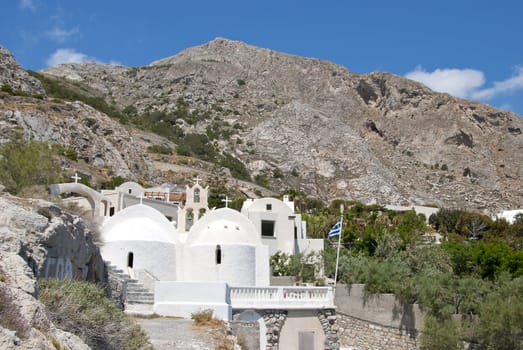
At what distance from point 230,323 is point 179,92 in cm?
10393

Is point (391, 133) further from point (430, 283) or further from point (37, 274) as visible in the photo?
point (37, 274)

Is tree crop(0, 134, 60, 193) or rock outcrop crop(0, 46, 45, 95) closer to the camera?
tree crop(0, 134, 60, 193)

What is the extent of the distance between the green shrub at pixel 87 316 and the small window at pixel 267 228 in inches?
995

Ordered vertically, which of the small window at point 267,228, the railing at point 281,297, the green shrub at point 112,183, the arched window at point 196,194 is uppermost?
the green shrub at point 112,183

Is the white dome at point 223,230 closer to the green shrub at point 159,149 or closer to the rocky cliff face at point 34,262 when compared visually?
the rocky cliff face at point 34,262

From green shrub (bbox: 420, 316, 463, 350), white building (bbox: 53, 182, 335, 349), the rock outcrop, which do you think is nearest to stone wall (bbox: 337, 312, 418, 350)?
green shrub (bbox: 420, 316, 463, 350)

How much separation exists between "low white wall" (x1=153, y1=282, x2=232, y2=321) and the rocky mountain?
71439 mm

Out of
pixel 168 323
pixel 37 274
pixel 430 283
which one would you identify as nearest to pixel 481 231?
pixel 430 283

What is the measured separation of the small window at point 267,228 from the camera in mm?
35375

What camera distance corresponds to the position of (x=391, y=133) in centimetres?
11981

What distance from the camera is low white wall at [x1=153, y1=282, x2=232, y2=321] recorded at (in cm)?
2033

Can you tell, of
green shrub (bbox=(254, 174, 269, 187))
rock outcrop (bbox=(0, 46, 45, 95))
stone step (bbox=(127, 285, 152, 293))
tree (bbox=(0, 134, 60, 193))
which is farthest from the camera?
green shrub (bbox=(254, 174, 269, 187))

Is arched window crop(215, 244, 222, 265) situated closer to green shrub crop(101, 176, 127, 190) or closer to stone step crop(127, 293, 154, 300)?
stone step crop(127, 293, 154, 300)

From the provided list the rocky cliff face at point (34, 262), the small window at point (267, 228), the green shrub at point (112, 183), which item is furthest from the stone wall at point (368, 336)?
the green shrub at point (112, 183)
